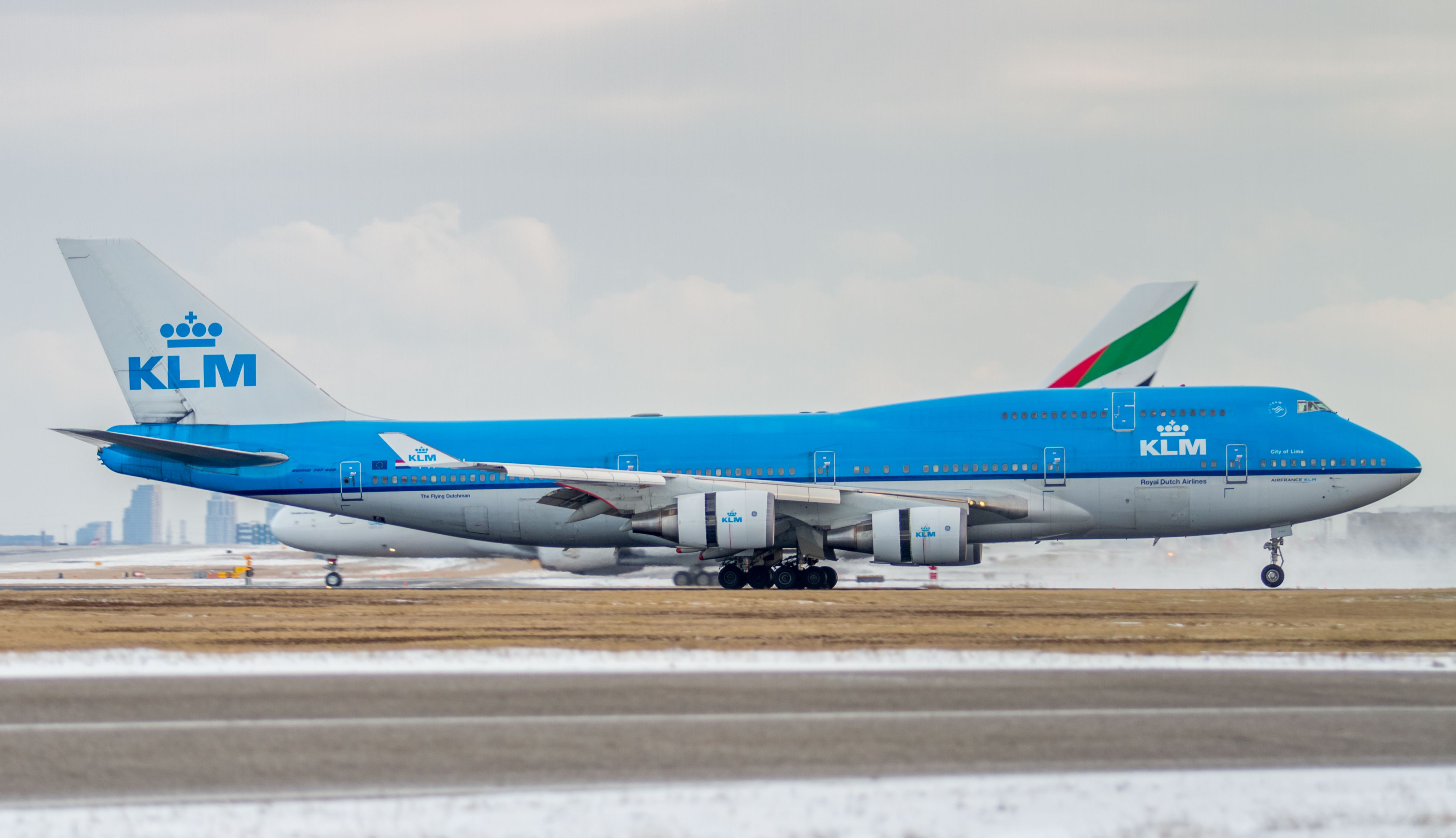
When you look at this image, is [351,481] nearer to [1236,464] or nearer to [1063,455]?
[1063,455]

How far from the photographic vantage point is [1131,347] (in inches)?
1651

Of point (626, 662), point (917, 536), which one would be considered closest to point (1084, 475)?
point (917, 536)

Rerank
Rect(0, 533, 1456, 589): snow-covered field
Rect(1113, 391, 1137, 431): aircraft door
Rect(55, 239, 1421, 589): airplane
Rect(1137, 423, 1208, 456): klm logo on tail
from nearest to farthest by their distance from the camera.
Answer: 1. Rect(55, 239, 1421, 589): airplane
2. Rect(1137, 423, 1208, 456): klm logo on tail
3. Rect(1113, 391, 1137, 431): aircraft door
4. Rect(0, 533, 1456, 589): snow-covered field

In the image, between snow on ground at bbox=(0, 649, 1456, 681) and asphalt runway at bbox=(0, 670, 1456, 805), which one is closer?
asphalt runway at bbox=(0, 670, 1456, 805)

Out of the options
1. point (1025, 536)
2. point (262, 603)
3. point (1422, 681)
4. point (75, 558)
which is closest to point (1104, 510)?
point (1025, 536)

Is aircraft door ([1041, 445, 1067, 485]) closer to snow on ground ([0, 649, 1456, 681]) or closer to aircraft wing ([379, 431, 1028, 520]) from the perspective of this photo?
aircraft wing ([379, 431, 1028, 520])

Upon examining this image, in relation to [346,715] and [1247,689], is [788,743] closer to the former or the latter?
[346,715]

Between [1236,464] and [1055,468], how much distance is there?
4081mm

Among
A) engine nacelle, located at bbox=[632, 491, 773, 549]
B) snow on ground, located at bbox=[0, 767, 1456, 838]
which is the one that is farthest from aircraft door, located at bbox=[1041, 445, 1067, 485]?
snow on ground, located at bbox=[0, 767, 1456, 838]

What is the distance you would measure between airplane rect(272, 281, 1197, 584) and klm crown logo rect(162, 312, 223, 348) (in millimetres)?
8134

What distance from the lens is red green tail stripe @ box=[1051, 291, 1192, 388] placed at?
137 feet

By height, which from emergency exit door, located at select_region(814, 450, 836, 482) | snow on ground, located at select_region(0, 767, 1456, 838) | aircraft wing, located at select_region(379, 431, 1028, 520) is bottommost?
snow on ground, located at select_region(0, 767, 1456, 838)

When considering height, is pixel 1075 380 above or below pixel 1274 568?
above

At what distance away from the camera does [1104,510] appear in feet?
99.3
